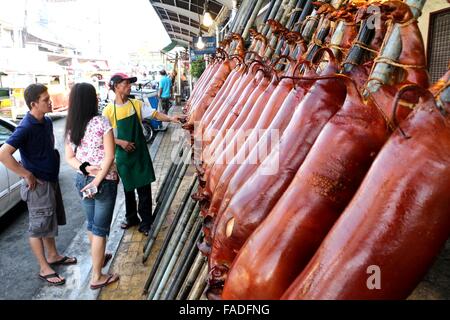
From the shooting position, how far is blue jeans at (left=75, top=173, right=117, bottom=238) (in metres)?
3.33

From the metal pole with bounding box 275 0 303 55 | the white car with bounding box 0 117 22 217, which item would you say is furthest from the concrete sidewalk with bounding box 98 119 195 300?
the metal pole with bounding box 275 0 303 55

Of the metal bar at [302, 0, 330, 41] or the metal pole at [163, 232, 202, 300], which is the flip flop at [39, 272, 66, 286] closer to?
the metal pole at [163, 232, 202, 300]

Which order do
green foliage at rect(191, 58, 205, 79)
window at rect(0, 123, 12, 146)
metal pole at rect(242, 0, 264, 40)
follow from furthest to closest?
1. green foliage at rect(191, 58, 205, 79)
2. window at rect(0, 123, 12, 146)
3. metal pole at rect(242, 0, 264, 40)

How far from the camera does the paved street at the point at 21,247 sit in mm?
3918

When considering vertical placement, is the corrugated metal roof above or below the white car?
above

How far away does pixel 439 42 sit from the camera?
13.0 ft

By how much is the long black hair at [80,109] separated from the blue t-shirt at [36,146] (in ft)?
2.01

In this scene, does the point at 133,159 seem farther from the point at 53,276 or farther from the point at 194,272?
the point at 194,272

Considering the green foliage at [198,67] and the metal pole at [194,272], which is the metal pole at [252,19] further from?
the green foliage at [198,67]

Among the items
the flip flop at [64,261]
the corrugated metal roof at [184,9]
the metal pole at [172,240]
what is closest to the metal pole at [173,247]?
the metal pole at [172,240]

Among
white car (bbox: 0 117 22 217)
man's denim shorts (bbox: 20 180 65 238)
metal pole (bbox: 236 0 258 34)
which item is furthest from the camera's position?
white car (bbox: 0 117 22 217)

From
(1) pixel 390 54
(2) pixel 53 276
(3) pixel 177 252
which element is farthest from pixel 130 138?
(1) pixel 390 54

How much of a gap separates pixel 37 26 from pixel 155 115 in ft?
103

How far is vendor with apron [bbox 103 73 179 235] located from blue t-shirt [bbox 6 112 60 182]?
684 millimetres
